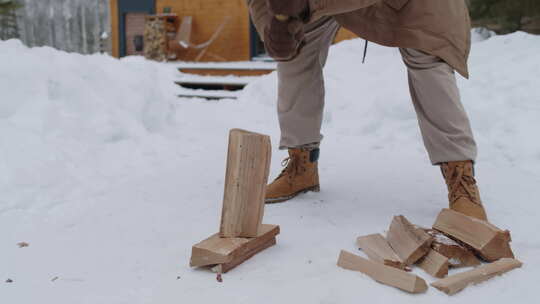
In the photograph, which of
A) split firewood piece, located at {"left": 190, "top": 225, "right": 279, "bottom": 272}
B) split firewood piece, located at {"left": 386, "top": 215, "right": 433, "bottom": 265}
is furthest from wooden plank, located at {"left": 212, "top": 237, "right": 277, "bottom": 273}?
split firewood piece, located at {"left": 386, "top": 215, "right": 433, "bottom": 265}

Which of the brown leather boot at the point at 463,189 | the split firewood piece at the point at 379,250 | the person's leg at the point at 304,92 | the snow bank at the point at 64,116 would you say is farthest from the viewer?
the snow bank at the point at 64,116

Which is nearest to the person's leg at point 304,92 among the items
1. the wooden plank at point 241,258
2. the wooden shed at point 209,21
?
the wooden plank at point 241,258

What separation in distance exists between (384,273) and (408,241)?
19cm

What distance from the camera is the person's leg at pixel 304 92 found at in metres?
2.01

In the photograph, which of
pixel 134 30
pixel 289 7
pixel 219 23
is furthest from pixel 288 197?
pixel 134 30

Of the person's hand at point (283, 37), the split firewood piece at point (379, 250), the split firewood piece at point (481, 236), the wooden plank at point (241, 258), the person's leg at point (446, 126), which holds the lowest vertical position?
the wooden plank at point (241, 258)

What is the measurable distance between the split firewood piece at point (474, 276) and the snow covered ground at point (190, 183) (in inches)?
1.1

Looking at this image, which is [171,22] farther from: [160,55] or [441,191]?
[441,191]

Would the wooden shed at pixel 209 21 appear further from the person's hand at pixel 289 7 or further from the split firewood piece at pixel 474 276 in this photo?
the split firewood piece at pixel 474 276

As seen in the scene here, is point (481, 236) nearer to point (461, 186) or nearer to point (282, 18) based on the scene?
point (461, 186)

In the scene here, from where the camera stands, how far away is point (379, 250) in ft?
4.64

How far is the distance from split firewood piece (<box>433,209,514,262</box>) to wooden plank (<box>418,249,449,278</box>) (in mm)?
117

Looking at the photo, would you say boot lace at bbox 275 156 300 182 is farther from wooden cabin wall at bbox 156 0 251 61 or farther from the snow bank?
wooden cabin wall at bbox 156 0 251 61

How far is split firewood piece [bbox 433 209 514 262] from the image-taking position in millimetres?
1355
